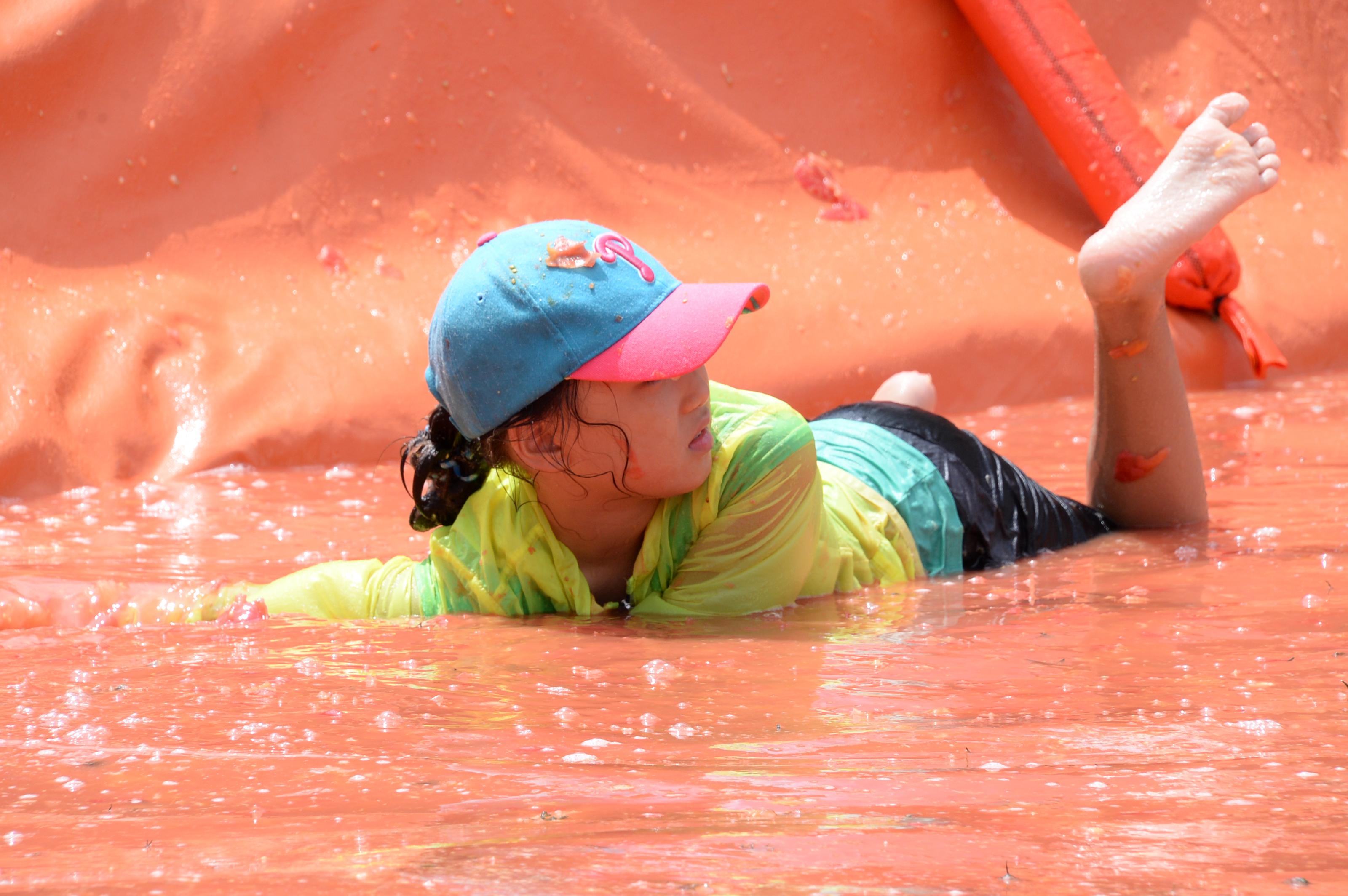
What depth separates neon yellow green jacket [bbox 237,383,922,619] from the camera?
6.79 feet

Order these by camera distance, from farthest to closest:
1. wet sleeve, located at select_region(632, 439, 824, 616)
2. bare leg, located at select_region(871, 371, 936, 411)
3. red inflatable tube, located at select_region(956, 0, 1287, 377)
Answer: red inflatable tube, located at select_region(956, 0, 1287, 377)
bare leg, located at select_region(871, 371, 936, 411)
wet sleeve, located at select_region(632, 439, 824, 616)

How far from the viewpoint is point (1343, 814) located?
42.1 inches

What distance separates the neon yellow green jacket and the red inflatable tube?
297 cm

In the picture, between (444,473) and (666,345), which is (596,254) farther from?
(444,473)

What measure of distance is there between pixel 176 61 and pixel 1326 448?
353 cm

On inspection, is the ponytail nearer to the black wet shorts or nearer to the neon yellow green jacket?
the neon yellow green jacket

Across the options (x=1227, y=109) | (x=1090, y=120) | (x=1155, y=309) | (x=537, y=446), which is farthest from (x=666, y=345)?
(x=1090, y=120)

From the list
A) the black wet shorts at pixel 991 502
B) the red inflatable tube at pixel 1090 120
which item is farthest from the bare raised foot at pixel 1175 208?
the red inflatable tube at pixel 1090 120

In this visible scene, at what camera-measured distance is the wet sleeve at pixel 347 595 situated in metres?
2.18

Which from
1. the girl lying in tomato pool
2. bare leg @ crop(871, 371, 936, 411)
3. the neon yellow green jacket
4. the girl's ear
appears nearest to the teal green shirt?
the girl lying in tomato pool

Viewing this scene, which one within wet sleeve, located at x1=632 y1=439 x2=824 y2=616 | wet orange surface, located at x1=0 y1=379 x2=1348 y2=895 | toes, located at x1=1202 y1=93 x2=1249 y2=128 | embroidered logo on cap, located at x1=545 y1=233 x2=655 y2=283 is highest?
toes, located at x1=1202 y1=93 x2=1249 y2=128

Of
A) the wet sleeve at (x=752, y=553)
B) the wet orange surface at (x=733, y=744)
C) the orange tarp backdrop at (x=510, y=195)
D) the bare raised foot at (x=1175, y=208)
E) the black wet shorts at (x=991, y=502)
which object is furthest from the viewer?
the orange tarp backdrop at (x=510, y=195)

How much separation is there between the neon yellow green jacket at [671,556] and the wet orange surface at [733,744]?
0.23ft

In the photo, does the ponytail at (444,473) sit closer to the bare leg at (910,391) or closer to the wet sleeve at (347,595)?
the wet sleeve at (347,595)
